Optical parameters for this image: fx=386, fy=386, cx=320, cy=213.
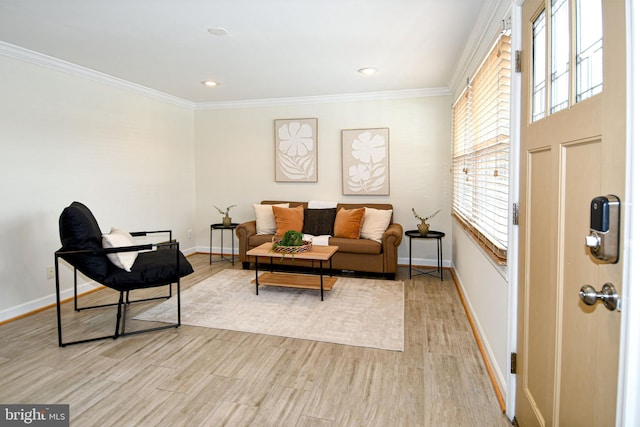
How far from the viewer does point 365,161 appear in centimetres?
529

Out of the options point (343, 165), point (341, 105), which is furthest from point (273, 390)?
point (341, 105)

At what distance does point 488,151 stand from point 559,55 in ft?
4.40

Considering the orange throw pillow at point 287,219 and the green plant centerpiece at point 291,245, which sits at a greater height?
the orange throw pillow at point 287,219

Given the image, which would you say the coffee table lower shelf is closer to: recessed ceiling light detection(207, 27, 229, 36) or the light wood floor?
the light wood floor

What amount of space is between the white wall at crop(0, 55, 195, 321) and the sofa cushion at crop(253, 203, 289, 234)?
4.31 feet

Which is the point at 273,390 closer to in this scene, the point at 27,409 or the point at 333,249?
the point at 27,409

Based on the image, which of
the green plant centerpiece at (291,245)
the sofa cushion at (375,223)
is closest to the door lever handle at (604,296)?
the green plant centerpiece at (291,245)

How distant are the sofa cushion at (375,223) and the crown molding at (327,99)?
60.7 inches

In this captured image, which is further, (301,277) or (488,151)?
(301,277)

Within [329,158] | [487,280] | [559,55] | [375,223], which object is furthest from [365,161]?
[559,55]

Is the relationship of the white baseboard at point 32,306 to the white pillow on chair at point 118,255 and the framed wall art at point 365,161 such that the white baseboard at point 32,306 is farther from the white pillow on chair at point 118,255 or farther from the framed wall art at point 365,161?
the framed wall art at point 365,161

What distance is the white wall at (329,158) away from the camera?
5.08 metres

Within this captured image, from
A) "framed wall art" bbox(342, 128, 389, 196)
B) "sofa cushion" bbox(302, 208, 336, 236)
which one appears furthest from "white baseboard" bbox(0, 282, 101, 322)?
"framed wall art" bbox(342, 128, 389, 196)

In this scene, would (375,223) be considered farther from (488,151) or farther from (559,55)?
(559,55)
